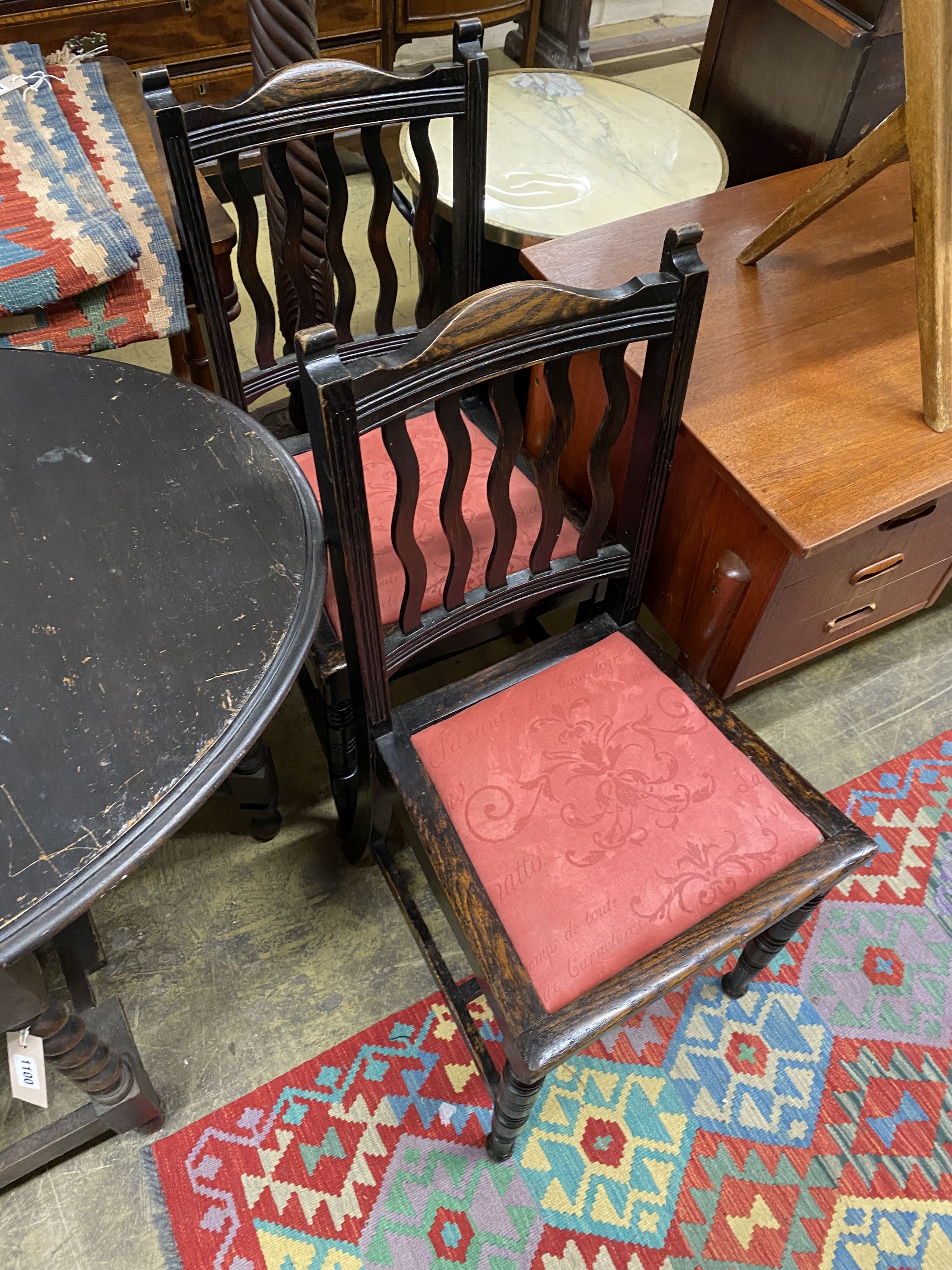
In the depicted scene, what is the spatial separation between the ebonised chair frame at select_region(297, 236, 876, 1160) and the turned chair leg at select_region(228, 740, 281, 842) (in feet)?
0.63

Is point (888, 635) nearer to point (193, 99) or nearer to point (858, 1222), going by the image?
point (858, 1222)

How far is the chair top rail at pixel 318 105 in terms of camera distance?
1100 mm

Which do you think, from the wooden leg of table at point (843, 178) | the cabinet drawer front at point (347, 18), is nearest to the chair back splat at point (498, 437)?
the wooden leg of table at point (843, 178)

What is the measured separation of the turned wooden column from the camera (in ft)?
4.54

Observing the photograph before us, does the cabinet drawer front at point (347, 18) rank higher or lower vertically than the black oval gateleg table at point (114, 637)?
lower

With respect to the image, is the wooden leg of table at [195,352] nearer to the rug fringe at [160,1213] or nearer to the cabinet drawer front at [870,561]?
the cabinet drawer front at [870,561]

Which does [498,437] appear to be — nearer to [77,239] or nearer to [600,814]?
[600,814]

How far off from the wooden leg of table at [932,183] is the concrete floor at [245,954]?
0.69 meters

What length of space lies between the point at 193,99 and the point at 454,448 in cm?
236

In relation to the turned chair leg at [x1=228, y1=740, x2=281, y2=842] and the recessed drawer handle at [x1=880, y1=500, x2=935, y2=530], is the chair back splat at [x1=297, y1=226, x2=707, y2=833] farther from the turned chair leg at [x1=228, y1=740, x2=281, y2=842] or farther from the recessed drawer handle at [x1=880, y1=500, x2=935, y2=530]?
the recessed drawer handle at [x1=880, y1=500, x2=935, y2=530]

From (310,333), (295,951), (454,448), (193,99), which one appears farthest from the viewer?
(193,99)

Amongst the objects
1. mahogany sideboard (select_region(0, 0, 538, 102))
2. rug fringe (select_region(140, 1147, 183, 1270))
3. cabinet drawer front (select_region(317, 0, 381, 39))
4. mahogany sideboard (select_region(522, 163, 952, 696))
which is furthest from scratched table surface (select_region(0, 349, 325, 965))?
cabinet drawer front (select_region(317, 0, 381, 39))

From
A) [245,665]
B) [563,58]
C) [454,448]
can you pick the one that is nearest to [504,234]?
[454,448]

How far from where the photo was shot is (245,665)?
0.90 m
